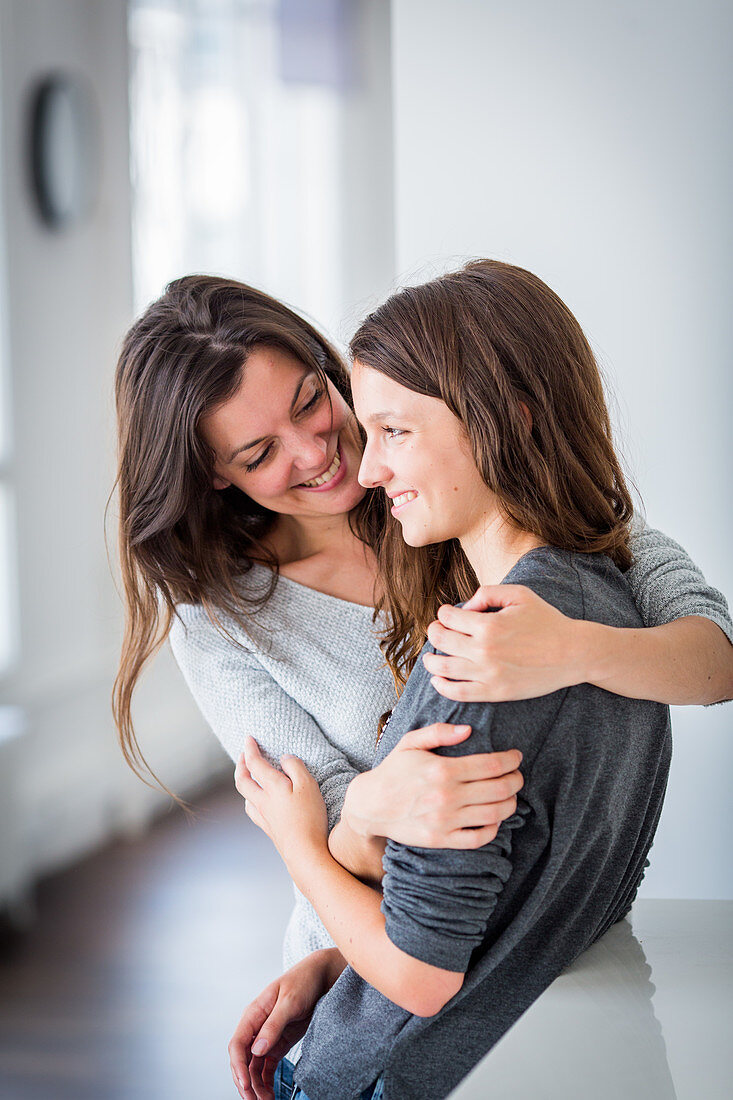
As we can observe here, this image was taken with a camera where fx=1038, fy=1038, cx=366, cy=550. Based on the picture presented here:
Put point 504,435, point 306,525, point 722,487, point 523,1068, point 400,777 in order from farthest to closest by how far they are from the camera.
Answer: point 722,487 < point 306,525 < point 504,435 < point 400,777 < point 523,1068

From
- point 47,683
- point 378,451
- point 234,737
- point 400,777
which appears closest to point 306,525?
point 234,737

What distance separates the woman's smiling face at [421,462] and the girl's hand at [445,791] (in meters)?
0.28

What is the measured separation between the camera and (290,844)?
121cm

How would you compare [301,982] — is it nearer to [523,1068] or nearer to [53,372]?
[523,1068]

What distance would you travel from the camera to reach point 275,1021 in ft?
4.26

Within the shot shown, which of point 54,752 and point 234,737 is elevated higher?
point 234,737

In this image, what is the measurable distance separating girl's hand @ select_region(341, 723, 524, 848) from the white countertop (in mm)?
173

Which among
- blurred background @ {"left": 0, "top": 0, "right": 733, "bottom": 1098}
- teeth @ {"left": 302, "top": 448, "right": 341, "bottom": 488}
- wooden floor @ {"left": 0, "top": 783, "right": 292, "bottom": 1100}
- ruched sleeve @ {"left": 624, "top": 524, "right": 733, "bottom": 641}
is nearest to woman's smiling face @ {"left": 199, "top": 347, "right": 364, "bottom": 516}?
teeth @ {"left": 302, "top": 448, "right": 341, "bottom": 488}

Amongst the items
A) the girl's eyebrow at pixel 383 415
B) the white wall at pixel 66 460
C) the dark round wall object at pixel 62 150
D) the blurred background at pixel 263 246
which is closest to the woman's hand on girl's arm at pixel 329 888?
the girl's eyebrow at pixel 383 415

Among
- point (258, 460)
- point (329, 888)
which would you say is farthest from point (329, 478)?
point (329, 888)

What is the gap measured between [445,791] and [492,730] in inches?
2.8

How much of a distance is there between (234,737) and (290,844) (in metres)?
0.31

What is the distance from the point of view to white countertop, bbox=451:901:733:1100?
794 millimetres

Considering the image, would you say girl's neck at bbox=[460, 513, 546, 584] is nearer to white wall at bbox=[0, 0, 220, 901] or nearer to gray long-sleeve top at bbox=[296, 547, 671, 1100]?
gray long-sleeve top at bbox=[296, 547, 671, 1100]
